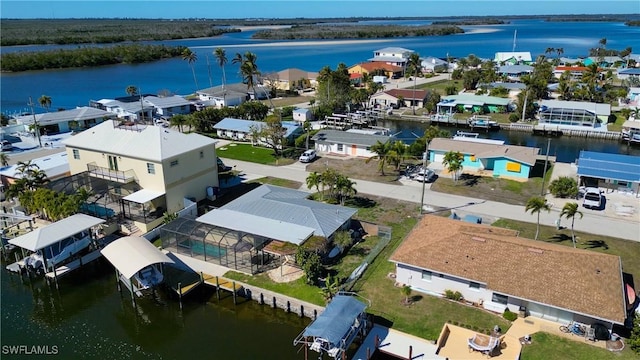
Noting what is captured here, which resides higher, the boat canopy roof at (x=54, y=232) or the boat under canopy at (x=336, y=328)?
the boat canopy roof at (x=54, y=232)

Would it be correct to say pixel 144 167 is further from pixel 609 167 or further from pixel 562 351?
pixel 609 167

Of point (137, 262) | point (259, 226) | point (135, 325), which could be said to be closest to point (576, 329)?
point (259, 226)

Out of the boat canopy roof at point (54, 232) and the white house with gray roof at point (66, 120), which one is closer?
the boat canopy roof at point (54, 232)

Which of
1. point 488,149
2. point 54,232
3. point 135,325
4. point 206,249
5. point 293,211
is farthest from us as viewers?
point 488,149

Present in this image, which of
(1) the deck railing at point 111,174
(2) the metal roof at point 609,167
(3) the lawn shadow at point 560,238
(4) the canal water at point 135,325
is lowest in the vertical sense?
(4) the canal water at point 135,325

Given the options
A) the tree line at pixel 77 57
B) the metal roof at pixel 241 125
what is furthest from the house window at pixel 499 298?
the tree line at pixel 77 57

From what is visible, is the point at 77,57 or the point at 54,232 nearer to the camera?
the point at 54,232

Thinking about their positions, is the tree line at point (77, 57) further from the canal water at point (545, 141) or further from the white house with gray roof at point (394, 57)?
the canal water at point (545, 141)
